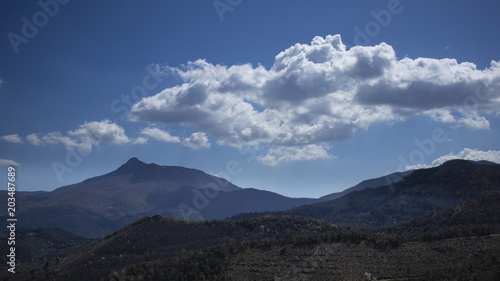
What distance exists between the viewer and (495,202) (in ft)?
435

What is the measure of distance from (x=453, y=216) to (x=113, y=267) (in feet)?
388

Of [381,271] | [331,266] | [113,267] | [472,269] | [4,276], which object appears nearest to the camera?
[472,269]

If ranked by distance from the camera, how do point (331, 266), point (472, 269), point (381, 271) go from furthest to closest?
point (331, 266)
point (381, 271)
point (472, 269)

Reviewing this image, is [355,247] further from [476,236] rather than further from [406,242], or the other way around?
[476,236]

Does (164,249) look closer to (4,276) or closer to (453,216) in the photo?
(4,276)

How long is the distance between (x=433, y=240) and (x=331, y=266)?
29.9 meters

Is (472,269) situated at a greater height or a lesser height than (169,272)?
lesser

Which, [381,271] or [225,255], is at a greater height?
[225,255]

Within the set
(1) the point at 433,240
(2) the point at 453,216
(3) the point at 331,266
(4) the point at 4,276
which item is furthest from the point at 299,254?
(4) the point at 4,276

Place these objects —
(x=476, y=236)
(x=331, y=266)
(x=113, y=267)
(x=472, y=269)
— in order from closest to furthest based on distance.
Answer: (x=472, y=269) < (x=331, y=266) < (x=476, y=236) < (x=113, y=267)

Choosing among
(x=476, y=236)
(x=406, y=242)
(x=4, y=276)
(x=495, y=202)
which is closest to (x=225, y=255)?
(x=406, y=242)

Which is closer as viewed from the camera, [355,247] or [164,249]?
[355,247]

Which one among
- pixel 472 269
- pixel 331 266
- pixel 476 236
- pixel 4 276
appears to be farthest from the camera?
pixel 4 276

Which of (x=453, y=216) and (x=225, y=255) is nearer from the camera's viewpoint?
(x=225, y=255)
